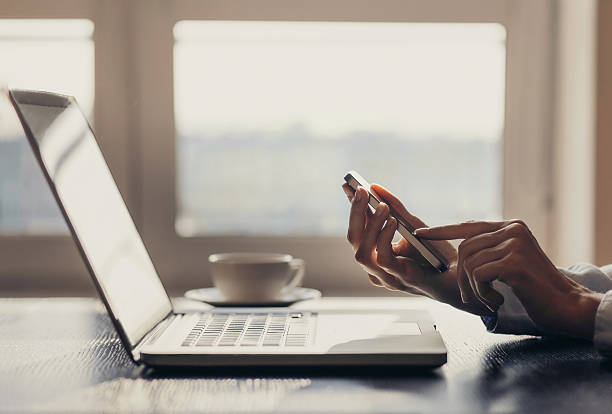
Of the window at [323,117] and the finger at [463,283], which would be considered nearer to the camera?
the finger at [463,283]

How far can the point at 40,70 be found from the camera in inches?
53.6

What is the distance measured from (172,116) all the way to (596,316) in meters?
0.92

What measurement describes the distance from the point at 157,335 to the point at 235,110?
0.74 metres

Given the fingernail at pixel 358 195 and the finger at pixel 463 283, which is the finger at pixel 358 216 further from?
the finger at pixel 463 283

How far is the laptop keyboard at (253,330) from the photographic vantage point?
684 millimetres

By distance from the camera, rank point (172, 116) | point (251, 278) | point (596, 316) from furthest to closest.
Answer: point (172, 116), point (251, 278), point (596, 316)

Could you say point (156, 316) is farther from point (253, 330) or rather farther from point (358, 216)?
point (358, 216)

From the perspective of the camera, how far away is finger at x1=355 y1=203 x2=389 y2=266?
82cm

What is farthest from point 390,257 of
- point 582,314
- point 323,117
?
point 323,117

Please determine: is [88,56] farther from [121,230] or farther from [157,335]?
[157,335]

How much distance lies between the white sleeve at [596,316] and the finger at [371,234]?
16 centimetres

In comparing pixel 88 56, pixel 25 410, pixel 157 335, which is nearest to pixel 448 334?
pixel 157 335

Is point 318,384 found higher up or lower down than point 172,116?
lower down

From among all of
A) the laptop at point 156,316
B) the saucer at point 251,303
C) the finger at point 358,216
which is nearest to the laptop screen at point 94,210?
the laptop at point 156,316
